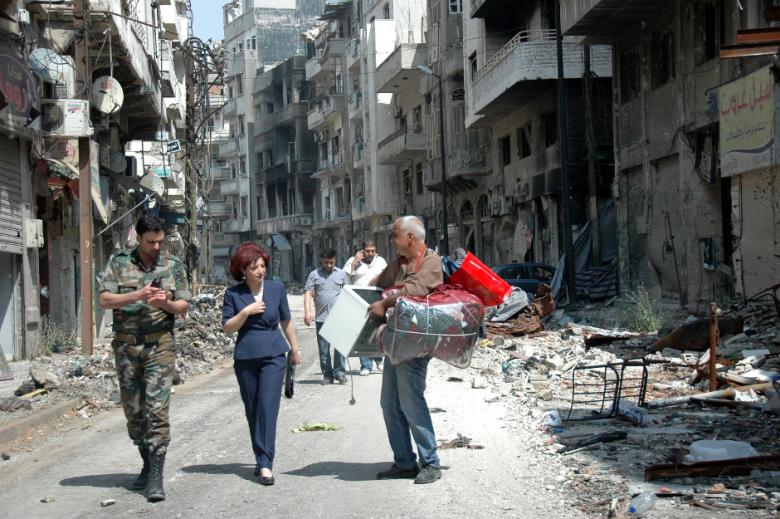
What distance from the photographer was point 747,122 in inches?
680

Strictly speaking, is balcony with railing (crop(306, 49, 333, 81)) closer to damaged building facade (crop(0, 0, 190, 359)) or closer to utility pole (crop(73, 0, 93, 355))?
damaged building facade (crop(0, 0, 190, 359))

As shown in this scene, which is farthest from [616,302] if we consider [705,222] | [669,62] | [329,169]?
[329,169]

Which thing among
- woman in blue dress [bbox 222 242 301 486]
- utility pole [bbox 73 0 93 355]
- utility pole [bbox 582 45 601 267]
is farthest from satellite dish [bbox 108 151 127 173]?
woman in blue dress [bbox 222 242 301 486]

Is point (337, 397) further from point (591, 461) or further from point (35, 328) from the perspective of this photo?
point (35, 328)

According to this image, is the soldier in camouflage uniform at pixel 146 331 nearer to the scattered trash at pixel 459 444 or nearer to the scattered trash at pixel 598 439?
the scattered trash at pixel 459 444

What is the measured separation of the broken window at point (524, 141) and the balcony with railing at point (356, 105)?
2501 cm

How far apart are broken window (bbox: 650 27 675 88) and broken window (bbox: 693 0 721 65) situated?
1548mm

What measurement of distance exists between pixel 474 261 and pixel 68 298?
16.6m

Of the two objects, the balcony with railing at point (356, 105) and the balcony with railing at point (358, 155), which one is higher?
the balcony with railing at point (356, 105)

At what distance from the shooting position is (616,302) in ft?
80.1

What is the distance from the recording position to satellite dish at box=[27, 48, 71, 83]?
16938 mm

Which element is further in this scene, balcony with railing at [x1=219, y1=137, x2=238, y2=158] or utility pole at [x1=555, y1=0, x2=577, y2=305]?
balcony with railing at [x1=219, y1=137, x2=238, y2=158]

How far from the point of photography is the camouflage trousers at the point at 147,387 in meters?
6.63

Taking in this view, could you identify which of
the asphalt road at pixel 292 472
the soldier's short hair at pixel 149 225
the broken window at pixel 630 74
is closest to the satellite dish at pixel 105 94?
the asphalt road at pixel 292 472
